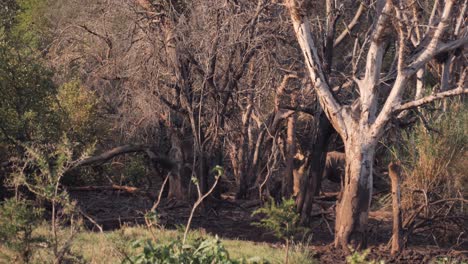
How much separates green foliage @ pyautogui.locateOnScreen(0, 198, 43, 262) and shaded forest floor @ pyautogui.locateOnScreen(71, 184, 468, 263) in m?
2.64

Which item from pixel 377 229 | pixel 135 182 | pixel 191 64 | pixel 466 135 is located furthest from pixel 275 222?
pixel 135 182

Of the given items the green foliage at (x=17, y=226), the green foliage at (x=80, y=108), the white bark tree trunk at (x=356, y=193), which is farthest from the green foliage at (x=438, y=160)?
the green foliage at (x=17, y=226)

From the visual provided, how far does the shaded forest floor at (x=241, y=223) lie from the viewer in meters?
11.2

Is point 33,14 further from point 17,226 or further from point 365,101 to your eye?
point 17,226

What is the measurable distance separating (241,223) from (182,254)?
653 cm

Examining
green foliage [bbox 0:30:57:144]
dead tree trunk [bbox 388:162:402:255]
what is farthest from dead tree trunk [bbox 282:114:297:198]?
green foliage [bbox 0:30:57:144]

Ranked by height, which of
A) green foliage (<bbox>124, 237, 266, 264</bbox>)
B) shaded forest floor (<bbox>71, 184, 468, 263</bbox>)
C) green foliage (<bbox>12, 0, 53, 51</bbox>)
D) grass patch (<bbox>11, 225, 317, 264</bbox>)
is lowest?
shaded forest floor (<bbox>71, 184, 468, 263</bbox>)

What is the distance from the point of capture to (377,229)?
12875 mm

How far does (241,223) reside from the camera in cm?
1400

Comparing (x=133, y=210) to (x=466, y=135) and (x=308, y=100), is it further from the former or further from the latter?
(x=466, y=135)

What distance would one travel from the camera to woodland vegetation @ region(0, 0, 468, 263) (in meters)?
10.9

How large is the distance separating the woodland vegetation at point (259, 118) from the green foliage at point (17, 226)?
1.07 m

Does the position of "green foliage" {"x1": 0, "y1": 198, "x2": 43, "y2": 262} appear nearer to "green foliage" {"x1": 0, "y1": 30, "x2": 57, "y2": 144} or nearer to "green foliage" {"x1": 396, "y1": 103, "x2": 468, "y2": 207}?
"green foliage" {"x1": 0, "y1": 30, "x2": 57, "y2": 144}

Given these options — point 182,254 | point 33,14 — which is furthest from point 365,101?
point 33,14
